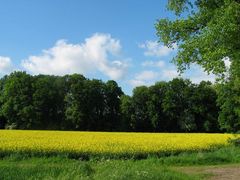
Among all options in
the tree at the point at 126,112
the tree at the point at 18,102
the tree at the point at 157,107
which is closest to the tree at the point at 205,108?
the tree at the point at 157,107

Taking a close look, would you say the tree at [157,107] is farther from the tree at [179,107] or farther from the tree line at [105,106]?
the tree at [179,107]

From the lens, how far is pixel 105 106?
328 feet

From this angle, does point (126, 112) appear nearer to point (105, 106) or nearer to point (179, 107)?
point (105, 106)

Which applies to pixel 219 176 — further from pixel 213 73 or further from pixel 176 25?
pixel 176 25

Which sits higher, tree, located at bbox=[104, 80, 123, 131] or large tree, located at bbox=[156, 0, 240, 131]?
tree, located at bbox=[104, 80, 123, 131]

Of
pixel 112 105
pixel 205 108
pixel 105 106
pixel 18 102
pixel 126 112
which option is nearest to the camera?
pixel 205 108

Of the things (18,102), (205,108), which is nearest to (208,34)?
(205,108)

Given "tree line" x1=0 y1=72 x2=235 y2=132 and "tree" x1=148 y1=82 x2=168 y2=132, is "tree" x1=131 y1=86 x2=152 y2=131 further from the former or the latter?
"tree" x1=148 y1=82 x2=168 y2=132

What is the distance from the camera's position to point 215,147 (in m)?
34.3

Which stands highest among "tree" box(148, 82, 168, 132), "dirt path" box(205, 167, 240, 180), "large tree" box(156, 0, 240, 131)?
"tree" box(148, 82, 168, 132)

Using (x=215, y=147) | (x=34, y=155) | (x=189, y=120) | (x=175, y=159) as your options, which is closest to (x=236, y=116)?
(x=215, y=147)

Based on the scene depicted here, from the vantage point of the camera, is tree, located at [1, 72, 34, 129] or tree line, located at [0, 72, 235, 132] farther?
tree line, located at [0, 72, 235, 132]

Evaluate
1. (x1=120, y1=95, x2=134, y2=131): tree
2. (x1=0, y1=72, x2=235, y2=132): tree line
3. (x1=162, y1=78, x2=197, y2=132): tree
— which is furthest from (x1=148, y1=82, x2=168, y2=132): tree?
(x1=120, y1=95, x2=134, y2=131): tree

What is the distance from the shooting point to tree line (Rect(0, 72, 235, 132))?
301ft
